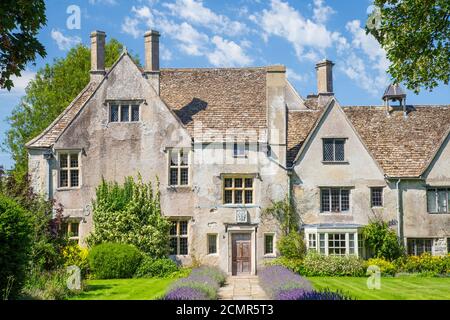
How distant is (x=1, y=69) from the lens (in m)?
14.6

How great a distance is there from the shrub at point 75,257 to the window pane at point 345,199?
44.5 feet

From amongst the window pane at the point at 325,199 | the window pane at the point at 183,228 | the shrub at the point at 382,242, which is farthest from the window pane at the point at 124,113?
the shrub at the point at 382,242

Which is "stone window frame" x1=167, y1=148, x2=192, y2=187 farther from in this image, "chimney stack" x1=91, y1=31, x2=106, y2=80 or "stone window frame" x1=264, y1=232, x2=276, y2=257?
"chimney stack" x1=91, y1=31, x2=106, y2=80

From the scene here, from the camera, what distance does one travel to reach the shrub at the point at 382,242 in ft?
103

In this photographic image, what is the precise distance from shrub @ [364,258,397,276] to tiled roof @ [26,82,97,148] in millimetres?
16983

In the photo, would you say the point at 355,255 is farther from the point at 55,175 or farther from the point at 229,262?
the point at 55,175

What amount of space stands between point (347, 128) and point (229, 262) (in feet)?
31.5

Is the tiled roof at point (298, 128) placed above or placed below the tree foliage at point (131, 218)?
above

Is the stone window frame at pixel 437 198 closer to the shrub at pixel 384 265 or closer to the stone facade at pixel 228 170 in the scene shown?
the stone facade at pixel 228 170

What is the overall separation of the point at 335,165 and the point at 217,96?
7866 mm

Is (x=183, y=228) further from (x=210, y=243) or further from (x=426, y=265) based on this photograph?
(x=426, y=265)

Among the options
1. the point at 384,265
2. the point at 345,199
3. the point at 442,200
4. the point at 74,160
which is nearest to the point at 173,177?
the point at 74,160
